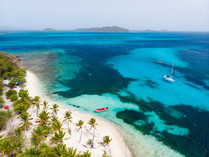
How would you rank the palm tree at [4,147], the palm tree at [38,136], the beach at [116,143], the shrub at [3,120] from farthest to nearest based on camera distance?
the shrub at [3,120], the beach at [116,143], the palm tree at [38,136], the palm tree at [4,147]

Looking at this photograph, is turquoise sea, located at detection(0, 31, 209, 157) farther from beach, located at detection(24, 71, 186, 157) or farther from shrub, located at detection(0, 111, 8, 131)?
shrub, located at detection(0, 111, 8, 131)

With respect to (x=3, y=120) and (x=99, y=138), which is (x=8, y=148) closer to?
(x=3, y=120)

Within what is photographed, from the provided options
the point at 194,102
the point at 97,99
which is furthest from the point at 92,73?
the point at 194,102

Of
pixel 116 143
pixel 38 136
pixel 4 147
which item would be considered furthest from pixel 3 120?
pixel 116 143

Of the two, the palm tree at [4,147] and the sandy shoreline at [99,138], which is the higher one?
the palm tree at [4,147]

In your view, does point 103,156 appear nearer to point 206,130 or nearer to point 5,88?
point 206,130

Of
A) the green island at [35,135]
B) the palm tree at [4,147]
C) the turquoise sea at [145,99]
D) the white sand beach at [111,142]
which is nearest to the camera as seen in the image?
the palm tree at [4,147]

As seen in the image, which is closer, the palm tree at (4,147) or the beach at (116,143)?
the palm tree at (4,147)

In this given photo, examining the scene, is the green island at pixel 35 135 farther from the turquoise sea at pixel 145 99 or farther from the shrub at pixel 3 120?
the turquoise sea at pixel 145 99

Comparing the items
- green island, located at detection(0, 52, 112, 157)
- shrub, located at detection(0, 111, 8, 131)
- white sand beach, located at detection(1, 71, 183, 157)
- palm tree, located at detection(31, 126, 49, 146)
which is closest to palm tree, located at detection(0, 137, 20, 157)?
green island, located at detection(0, 52, 112, 157)

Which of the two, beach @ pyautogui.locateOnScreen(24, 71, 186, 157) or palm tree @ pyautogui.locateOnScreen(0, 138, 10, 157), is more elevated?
palm tree @ pyautogui.locateOnScreen(0, 138, 10, 157)

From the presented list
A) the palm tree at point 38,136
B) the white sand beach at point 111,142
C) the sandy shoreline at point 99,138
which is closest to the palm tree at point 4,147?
the white sand beach at point 111,142
